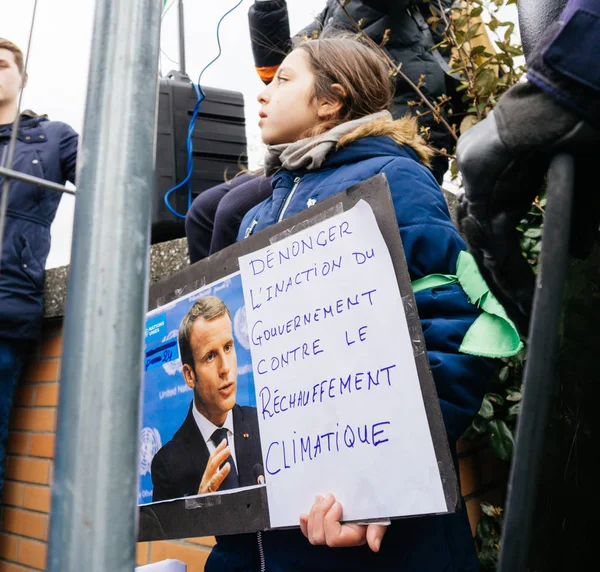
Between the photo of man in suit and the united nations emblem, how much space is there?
18mm

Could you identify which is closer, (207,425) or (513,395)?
(207,425)

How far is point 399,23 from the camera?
2.24 meters

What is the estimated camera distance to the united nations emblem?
122 centimetres

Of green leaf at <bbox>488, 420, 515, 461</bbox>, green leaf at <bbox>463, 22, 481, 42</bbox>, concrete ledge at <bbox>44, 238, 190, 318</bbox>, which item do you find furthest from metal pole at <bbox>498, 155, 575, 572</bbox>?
green leaf at <bbox>463, 22, 481, 42</bbox>

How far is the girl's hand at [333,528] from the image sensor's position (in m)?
0.86

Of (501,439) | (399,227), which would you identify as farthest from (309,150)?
(501,439)

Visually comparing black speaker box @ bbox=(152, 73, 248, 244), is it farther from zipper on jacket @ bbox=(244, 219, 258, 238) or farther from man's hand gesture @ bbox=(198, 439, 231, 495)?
man's hand gesture @ bbox=(198, 439, 231, 495)

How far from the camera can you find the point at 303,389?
993 mm

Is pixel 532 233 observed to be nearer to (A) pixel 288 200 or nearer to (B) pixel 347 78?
(B) pixel 347 78

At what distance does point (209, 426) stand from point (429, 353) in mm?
394

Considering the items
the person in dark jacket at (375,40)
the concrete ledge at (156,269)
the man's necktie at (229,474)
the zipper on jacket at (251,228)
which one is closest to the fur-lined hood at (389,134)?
the zipper on jacket at (251,228)

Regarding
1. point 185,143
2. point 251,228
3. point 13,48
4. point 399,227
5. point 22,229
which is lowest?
point 399,227

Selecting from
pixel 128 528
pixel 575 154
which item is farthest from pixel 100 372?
pixel 575 154

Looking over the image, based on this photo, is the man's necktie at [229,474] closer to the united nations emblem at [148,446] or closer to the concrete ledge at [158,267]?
the united nations emblem at [148,446]
